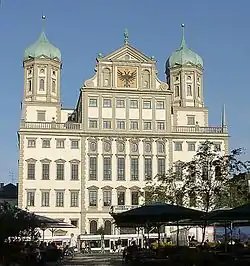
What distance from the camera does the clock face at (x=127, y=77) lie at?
233ft

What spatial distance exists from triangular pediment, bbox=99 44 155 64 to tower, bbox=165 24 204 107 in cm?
726

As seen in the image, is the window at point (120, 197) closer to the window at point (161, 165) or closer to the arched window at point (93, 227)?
the arched window at point (93, 227)

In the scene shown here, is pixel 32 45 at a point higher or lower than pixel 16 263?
higher

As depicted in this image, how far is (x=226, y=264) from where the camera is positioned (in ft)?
63.4

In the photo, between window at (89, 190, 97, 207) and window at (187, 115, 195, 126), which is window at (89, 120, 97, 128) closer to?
window at (89, 190, 97, 207)

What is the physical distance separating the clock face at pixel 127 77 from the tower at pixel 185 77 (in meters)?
7.70

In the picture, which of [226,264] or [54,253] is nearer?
[226,264]

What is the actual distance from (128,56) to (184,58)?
984 cm

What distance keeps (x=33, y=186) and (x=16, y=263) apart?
45850 mm

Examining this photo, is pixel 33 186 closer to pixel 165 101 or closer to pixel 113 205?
pixel 113 205

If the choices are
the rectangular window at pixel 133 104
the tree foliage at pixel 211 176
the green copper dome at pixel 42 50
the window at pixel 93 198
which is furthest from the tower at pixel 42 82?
the tree foliage at pixel 211 176

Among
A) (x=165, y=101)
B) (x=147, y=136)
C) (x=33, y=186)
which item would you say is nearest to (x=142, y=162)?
(x=147, y=136)

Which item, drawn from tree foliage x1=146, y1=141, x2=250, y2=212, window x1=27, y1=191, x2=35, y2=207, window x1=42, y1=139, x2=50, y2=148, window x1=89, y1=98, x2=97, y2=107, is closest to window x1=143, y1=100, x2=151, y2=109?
window x1=89, y1=98, x2=97, y2=107

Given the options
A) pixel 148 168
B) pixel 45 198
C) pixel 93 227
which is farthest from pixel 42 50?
pixel 93 227
